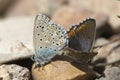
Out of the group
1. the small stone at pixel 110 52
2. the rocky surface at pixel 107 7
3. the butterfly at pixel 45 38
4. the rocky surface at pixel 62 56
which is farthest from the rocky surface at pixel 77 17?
the butterfly at pixel 45 38

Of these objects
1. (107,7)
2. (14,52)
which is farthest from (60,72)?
(107,7)

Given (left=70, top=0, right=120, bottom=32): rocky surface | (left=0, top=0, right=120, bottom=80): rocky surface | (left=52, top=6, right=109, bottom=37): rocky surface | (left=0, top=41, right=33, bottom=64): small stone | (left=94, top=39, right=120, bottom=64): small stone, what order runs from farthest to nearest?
(left=70, top=0, right=120, bottom=32): rocky surface → (left=52, top=6, right=109, bottom=37): rocky surface → (left=94, top=39, right=120, bottom=64): small stone → (left=0, top=41, right=33, bottom=64): small stone → (left=0, top=0, right=120, bottom=80): rocky surface

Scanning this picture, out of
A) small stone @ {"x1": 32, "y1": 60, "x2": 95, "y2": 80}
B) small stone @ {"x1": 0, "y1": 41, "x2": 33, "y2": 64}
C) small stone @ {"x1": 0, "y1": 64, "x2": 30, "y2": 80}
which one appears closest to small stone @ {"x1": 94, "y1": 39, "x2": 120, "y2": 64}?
small stone @ {"x1": 32, "y1": 60, "x2": 95, "y2": 80}

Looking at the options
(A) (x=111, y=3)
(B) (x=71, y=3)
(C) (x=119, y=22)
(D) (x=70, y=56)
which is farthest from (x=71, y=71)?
Result: (B) (x=71, y=3)

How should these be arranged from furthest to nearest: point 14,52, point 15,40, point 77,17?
point 77,17, point 15,40, point 14,52

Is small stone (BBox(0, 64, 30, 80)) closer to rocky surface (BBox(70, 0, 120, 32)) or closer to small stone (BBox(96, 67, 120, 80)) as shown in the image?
small stone (BBox(96, 67, 120, 80))

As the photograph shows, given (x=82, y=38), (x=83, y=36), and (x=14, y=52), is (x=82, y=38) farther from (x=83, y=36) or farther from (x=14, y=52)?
(x=14, y=52)

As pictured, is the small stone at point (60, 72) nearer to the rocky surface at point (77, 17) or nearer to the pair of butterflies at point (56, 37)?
the pair of butterflies at point (56, 37)
